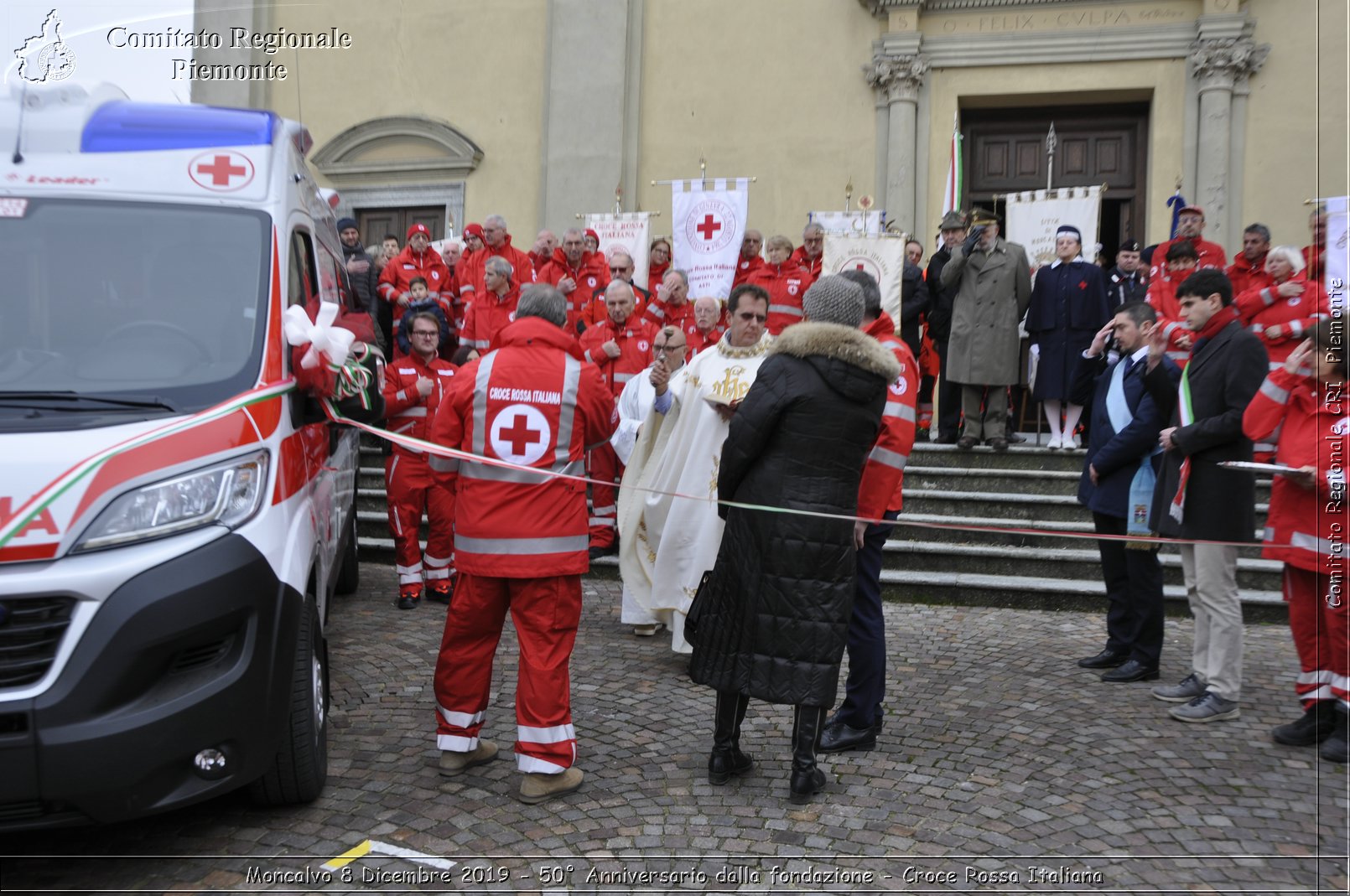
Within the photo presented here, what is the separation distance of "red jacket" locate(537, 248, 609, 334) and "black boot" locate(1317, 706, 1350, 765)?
26.2ft

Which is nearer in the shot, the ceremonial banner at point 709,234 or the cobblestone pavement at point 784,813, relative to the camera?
the cobblestone pavement at point 784,813

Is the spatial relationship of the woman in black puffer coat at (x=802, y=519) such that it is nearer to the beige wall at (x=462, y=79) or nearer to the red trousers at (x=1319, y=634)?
the red trousers at (x=1319, y=634)

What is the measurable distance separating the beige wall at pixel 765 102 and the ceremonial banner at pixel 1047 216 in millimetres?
2232

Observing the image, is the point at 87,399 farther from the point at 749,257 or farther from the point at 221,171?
the point at 749,257

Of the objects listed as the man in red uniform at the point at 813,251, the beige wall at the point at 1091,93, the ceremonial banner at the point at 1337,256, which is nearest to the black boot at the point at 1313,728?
the ceremonial banner at the point at 1337,256

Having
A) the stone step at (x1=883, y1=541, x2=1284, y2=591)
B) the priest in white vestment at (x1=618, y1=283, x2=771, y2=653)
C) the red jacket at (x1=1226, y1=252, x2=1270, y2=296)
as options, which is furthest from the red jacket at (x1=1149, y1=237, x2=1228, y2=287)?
the priest in white vestment at (x1=618, y1=283, x2=771, y2=653)

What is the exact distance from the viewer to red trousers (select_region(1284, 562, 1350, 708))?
5082 millimetres

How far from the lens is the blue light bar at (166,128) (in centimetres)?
445

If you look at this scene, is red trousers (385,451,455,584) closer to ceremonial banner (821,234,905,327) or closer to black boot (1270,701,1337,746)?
ceremonial banner (821,234,905,327)

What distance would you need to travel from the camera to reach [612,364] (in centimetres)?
955

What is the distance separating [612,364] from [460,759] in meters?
5.26

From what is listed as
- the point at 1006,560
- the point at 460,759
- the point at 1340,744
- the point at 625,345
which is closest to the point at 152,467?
the point at 460,759

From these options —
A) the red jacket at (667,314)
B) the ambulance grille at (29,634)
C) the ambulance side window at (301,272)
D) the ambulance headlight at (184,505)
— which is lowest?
the ambulance grille at (29,634)

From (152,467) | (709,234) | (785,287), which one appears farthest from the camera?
(709,234)
